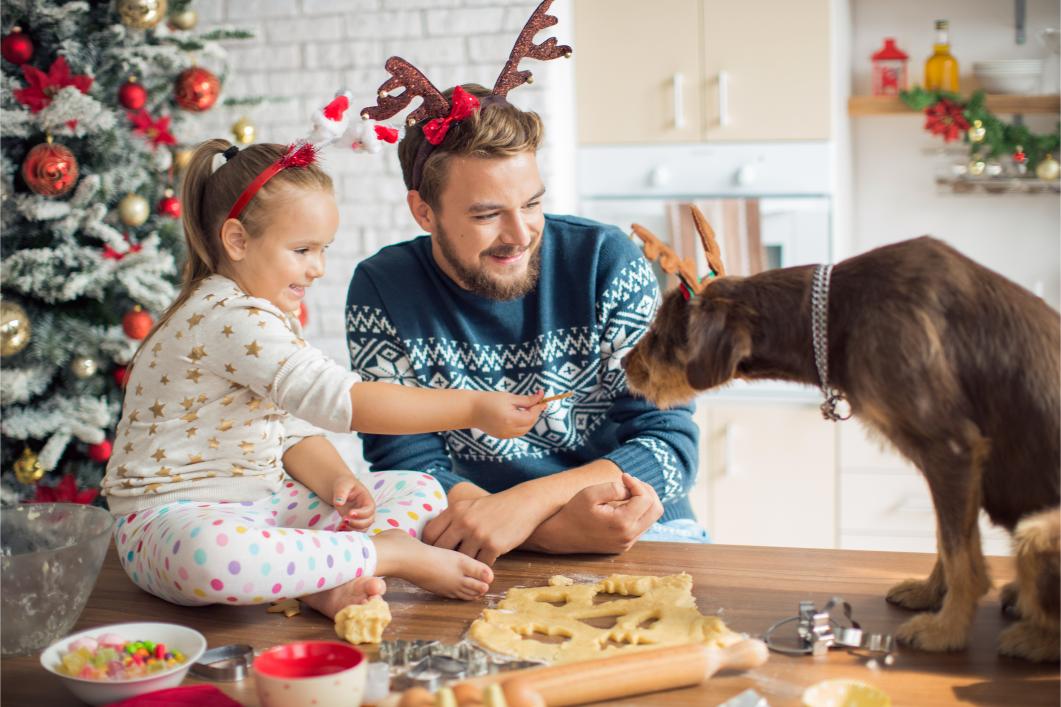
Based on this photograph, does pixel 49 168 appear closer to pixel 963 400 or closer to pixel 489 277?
pixel 489 277

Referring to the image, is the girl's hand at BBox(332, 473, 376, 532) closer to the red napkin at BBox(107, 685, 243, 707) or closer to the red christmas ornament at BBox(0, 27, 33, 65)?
the red napkin at BBox(107, 685, 243, 707)

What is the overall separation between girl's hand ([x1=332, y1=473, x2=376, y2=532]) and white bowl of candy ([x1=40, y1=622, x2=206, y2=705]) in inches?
13.3

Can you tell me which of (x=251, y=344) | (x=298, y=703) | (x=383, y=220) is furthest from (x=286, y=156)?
(x=383, y=220)

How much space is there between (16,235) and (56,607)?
1844 millimetres

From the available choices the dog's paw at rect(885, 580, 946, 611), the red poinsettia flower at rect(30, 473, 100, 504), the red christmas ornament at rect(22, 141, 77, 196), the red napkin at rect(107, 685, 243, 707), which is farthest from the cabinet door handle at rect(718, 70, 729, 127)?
the red napkin at rect(107, 685, 243, 707)

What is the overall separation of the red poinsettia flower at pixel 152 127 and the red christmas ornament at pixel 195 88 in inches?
2.8

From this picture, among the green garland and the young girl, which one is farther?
the green garland

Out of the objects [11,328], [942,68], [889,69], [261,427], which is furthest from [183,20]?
[942,68]

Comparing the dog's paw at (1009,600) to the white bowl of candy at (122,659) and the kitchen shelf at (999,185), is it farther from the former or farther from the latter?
the kitchen shelf at (999,185)

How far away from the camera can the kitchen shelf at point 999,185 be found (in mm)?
3518

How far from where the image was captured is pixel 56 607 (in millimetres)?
1222

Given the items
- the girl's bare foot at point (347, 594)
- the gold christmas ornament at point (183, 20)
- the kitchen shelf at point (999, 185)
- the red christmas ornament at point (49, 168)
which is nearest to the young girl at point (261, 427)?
the girl's bare foot at point (347, 594)

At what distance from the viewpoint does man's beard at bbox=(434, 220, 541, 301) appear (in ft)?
6.18

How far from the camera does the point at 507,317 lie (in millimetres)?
1920
